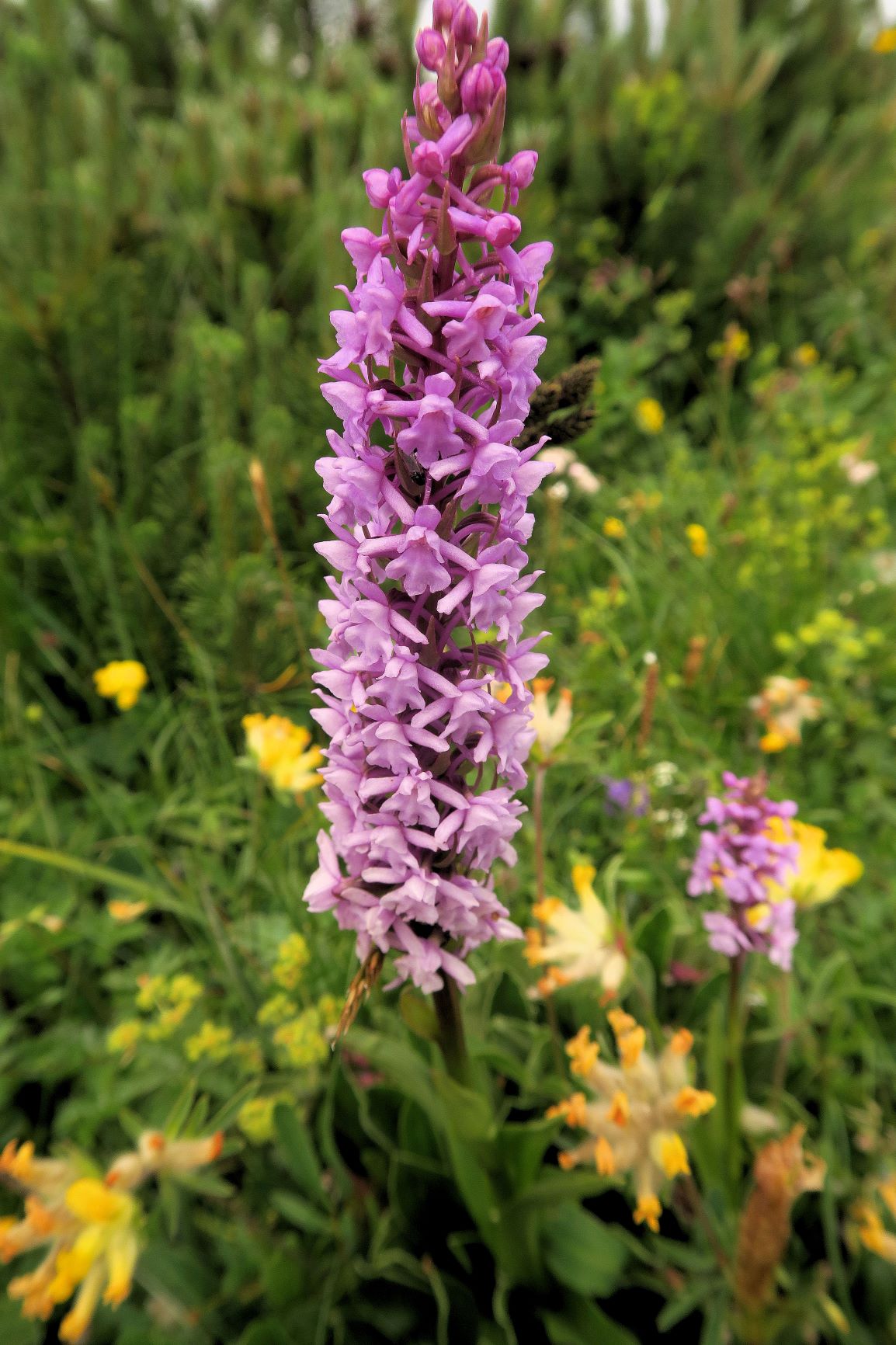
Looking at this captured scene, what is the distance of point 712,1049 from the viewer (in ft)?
3.95

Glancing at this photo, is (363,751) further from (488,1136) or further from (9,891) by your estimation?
(9,891)

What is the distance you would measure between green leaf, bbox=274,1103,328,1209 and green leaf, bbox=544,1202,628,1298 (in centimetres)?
35

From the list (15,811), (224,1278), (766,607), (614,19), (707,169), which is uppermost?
(614,19)

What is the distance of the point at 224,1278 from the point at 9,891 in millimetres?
922

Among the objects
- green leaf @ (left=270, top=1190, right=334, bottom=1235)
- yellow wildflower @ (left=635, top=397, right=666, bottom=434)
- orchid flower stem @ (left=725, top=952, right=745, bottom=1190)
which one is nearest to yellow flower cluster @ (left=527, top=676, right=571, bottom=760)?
orchid flower stem @ (left=725, top=952, right=745, bottom=1190)

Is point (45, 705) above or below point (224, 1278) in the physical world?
above

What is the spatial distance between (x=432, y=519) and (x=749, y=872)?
28.8 inches

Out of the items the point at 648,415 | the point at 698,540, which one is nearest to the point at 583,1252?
the point at 698,540

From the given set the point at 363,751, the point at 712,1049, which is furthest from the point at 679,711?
the point at 363,751

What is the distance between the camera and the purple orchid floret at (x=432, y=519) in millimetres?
674

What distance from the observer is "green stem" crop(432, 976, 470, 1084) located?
909 millimetres

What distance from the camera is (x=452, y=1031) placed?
36.4 inches

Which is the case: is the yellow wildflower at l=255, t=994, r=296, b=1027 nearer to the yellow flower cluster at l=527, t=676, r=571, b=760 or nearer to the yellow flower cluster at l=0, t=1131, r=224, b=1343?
the yellow flower cluster at l=0, t=1131, r=224, b=1343

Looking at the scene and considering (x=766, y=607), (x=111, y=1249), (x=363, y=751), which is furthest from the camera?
(x=766, y=607)
